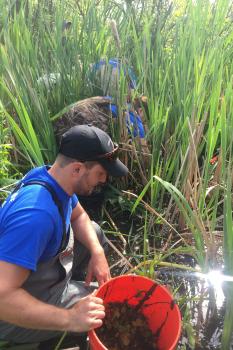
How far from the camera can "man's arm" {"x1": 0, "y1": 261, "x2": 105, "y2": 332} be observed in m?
0.98

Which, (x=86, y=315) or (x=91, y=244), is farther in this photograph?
(x=91, y=244)

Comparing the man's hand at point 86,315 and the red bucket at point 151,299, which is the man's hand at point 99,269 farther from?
the man's hand at point 86,315

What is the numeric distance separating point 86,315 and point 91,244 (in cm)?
44

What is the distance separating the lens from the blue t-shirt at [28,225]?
0.97 m

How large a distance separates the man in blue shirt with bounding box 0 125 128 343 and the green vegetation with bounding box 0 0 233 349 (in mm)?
344

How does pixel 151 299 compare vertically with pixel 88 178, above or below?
below

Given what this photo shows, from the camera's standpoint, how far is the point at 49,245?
1.14 m

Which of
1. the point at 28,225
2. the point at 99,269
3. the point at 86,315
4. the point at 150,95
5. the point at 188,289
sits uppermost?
the point at 150,95

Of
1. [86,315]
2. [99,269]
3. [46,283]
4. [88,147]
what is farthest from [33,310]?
[88,147]

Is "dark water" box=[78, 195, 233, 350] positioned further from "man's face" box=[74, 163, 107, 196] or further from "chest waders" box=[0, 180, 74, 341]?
"man's face" box=[74, 163, 107, 196]

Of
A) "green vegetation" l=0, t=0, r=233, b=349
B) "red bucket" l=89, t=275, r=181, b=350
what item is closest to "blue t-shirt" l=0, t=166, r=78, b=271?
"red bucket" l=89, t=275, r=181, b=350

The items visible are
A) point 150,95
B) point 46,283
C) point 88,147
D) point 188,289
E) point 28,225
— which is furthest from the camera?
point 150,95

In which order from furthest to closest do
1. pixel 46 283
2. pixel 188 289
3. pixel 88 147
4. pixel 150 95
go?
1. pixel 150 95
2. pixel 188 289
3. pixel 46 283
4. pixel 88 147

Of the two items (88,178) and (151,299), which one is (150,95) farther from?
(151,299)
